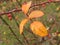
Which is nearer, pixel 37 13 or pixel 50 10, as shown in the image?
pixel 37 13

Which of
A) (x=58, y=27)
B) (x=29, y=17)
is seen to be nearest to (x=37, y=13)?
(x=29, y=17)

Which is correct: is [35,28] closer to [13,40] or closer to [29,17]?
[29,17]

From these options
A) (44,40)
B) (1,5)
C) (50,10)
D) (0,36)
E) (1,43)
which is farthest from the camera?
(1,5)

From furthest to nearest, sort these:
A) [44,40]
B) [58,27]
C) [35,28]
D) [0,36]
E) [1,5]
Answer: [1,5] < [0,36] < [58,27] < [44,40] < [35,28]

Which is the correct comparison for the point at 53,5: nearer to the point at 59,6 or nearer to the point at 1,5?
the point at 59,6

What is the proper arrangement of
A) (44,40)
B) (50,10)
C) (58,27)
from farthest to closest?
(50,10)
(58,27)
(44,40)

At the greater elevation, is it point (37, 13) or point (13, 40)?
point (37, 13)

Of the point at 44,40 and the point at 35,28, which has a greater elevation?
the point at 35,28

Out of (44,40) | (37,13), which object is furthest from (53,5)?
(37,13)

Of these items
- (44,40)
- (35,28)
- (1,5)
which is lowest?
(1,5)
